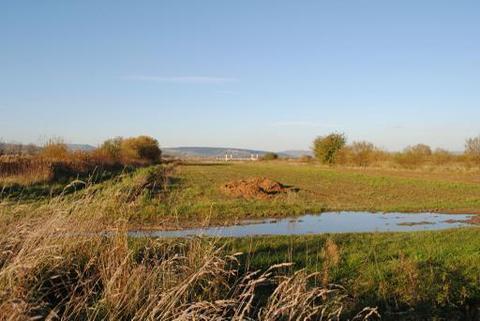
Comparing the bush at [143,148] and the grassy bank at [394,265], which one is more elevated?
the bush at [143,148]

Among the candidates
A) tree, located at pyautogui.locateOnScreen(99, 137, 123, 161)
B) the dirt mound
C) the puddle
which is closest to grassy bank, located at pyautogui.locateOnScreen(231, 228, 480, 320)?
the puddle

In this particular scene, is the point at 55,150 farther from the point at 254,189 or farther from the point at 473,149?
the point at 473,149

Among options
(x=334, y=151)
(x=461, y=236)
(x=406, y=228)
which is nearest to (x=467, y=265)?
(x=461, y=236)

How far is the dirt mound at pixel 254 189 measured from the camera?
25.5 m

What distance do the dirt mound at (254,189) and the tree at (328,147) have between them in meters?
52.4

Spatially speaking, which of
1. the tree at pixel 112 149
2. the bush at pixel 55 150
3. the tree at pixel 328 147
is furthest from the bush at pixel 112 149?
the tree at pixel 328 147

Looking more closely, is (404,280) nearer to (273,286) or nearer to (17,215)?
(273,286)

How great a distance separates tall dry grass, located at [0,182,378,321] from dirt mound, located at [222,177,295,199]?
17.6 m

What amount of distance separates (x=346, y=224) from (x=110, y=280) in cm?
1323

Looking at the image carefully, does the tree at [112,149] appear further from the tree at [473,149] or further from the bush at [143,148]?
the tree at [473,149]

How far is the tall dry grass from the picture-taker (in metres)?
4.55

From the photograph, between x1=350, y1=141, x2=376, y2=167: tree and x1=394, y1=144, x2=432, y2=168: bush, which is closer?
x1=394, y1=144, x2=432, y2=168: bush

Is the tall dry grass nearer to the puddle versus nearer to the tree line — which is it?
the puddle

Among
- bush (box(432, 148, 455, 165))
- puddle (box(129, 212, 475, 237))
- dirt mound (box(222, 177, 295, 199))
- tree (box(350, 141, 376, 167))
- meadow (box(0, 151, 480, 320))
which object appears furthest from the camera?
tree (box(350, 141, 376, 167))
